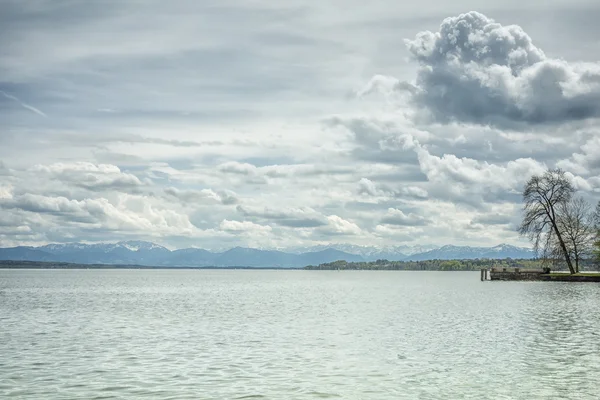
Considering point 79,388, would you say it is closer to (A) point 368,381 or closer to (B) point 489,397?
(A) point 368,381

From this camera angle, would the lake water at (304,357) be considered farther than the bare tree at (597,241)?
No

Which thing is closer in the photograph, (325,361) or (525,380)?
(525,380)

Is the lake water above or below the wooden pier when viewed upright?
below

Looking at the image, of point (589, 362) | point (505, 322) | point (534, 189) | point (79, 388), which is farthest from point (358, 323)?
point (534, 189)

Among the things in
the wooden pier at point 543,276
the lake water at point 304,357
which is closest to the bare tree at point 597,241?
the wooden pier at point 543,276

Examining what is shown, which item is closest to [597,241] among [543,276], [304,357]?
[543,276]

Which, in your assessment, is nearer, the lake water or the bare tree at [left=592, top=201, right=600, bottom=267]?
the lake water

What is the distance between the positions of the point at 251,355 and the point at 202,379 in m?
6.66

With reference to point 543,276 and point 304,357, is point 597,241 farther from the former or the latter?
point 304,357

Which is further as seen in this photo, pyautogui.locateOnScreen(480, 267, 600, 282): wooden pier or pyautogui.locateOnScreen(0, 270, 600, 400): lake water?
pyautogui.locateOnScreen(480, 267, 600, 282): wooden pier

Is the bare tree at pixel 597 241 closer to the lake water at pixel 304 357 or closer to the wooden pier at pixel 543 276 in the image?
the wooden pier at pixel 543 276

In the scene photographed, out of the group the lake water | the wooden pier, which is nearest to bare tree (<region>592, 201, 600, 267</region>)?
the wooden pier

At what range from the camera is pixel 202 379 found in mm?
26516

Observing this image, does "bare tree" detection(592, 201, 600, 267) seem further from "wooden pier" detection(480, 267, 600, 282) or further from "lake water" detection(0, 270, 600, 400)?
"lake water" detection(0, 270, 600, 400)
